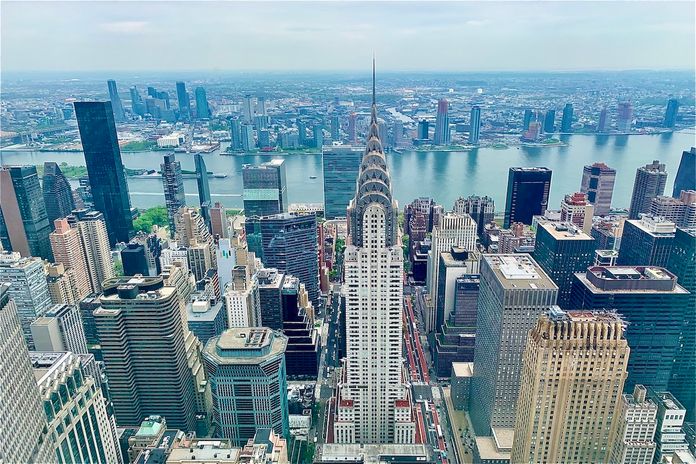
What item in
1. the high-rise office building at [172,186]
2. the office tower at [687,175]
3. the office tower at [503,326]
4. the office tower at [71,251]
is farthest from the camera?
the high-rise office building at [172,186]

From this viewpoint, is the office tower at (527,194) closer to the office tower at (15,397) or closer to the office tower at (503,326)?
the office tower at (503,326)

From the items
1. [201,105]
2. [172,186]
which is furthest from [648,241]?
[201,105]

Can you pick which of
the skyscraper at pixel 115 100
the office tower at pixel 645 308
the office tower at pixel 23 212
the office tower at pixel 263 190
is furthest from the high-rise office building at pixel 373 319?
the skyscraper at pixel 115 100

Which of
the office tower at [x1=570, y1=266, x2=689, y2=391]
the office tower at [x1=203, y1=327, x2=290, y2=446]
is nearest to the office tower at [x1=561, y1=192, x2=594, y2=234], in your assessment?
the office tower at [x1=570, y1=266, x2=689, y2=391]

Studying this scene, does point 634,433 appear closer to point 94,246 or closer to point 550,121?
point 94,246

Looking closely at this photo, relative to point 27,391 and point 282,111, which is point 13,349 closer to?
point 27,391

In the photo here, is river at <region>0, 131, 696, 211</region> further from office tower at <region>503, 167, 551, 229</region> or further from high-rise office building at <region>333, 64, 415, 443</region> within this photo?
high-rise office building at <region>333, 64, 415, 443</region>
